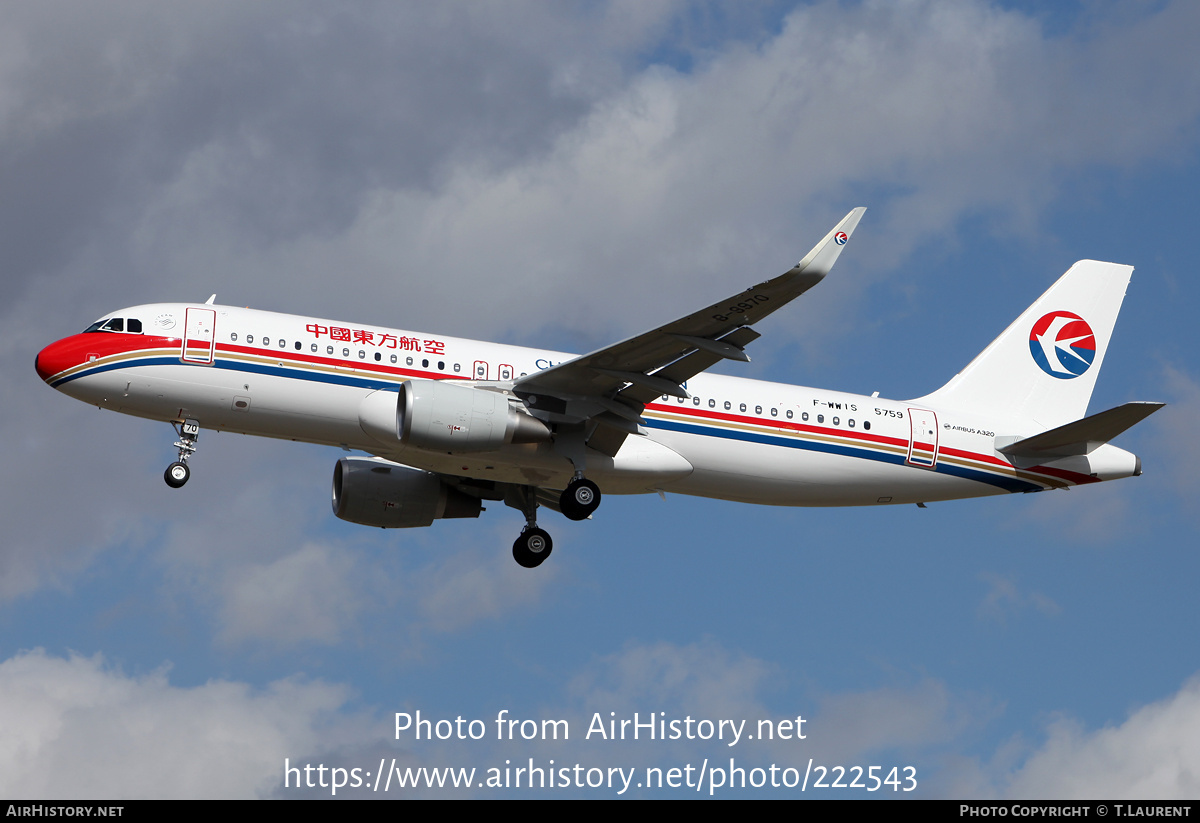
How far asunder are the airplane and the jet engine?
0.14 feet

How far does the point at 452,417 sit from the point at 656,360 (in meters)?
4.53

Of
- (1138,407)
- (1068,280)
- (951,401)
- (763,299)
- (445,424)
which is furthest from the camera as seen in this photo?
(1068,280)

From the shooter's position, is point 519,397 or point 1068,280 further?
point 1068,280

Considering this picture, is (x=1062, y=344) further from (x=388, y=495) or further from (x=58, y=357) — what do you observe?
(x=58, y=357)

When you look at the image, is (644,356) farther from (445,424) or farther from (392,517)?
(392,517)

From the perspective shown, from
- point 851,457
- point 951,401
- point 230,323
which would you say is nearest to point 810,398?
point 851,457

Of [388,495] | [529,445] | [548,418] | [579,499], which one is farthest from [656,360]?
[388,495]

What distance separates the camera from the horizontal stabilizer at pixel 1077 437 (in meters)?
33.4

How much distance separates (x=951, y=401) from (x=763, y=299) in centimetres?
1203

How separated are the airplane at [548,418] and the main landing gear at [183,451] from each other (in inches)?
1.3

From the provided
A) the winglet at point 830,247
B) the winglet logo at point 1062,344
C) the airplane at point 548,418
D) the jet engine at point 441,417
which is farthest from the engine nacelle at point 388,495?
the winglet logo at point 1062,344

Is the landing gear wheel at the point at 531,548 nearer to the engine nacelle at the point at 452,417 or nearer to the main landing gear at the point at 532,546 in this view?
the main landing gear at the point at 532,546

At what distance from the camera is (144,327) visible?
31.0 metres

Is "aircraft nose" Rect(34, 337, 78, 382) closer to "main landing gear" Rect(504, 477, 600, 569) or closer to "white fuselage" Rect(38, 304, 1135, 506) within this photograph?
"white fuselage" Rect(38, 304, 1135, 506)
